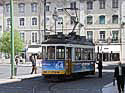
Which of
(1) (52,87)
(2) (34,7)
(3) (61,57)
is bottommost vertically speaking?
(1) (52,87)

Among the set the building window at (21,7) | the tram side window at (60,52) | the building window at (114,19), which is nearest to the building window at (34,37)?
the building window at (21,7)

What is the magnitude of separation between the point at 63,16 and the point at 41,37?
5845 mm

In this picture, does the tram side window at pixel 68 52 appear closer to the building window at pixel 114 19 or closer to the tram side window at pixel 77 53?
the tram side window at pixel 77 53

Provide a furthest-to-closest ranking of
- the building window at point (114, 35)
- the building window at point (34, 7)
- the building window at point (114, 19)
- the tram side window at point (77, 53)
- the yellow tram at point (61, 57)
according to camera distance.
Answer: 1. the building window at point (34, 7)
2. the building window at point (114, 19)
3. the building window at point (114, 35)
4. the tram side window at point (77, 53)
5. the yellow tram at point (61, 57)

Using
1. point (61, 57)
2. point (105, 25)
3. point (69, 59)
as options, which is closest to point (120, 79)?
point (61, 57)

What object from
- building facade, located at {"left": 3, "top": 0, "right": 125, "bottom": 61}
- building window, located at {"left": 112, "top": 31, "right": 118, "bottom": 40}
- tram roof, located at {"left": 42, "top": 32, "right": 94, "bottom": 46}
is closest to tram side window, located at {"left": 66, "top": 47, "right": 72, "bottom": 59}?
tram roof, located at {"left": 42, "top": 32, "right": 94, "bottom": 46}

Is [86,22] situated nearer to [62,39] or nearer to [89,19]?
[89,19]

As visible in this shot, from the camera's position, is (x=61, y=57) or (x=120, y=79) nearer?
(x=120, y=79)

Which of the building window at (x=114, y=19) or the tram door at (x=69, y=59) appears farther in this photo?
the building window at (x=114, y=19)

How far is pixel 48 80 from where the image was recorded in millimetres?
25156

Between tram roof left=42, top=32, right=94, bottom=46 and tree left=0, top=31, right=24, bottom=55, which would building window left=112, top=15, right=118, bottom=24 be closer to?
tree left=0, top=31, right=24, bottom=55

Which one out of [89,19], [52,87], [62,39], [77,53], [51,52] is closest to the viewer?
[52,87]

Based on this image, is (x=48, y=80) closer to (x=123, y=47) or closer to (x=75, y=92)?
(x=75, y=92)

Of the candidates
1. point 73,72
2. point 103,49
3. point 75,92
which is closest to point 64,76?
point 73,72
